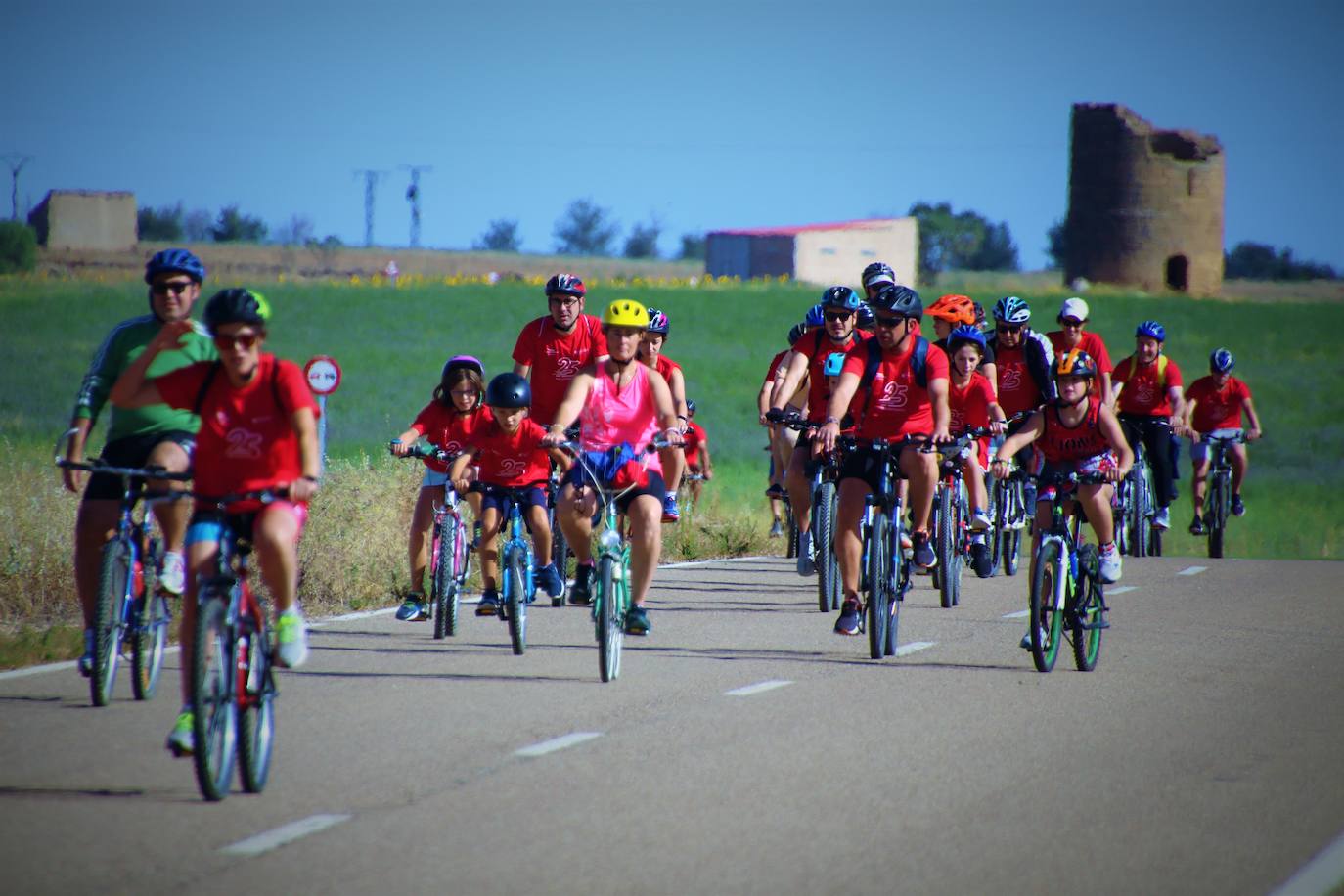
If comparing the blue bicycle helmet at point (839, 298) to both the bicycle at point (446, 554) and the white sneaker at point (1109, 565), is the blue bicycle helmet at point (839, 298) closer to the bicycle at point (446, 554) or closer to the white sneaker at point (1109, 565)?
the bicycle at point (446, 554)

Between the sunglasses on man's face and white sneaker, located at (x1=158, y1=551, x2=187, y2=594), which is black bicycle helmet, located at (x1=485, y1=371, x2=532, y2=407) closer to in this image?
the sunglasses on man's face

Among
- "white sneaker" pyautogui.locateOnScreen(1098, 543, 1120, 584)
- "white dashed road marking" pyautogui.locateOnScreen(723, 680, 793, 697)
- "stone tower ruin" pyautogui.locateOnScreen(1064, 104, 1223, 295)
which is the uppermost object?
"stone tower ruin" pyautogui.locateOnScreen(1064, 104, 1223, 295)

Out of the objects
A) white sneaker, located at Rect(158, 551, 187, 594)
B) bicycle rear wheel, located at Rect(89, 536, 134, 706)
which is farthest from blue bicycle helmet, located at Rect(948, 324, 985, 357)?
bicycle rear wheel, located at Rect(89, 536, 134, 706)

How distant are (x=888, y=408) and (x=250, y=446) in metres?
5.30

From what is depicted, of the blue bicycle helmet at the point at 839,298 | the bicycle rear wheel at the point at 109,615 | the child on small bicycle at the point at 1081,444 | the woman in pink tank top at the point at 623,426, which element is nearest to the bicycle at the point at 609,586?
the woman in pink tank top at the point at 623,426

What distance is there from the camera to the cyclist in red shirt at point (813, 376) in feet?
46.4

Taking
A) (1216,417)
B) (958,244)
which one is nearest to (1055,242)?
(958,244)

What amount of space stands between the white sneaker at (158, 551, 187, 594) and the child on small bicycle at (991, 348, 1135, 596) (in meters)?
4.70

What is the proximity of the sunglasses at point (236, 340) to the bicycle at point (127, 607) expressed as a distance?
1596mm

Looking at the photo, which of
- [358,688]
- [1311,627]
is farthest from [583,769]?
[1311,627]

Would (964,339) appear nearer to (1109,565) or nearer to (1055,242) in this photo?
(1109,565)

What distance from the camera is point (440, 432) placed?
1202cm

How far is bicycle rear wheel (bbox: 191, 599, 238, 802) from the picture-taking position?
→ 688 centimetres

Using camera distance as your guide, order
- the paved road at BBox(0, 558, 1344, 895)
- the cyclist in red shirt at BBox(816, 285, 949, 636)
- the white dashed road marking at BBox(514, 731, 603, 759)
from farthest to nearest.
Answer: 1. the cyclist in red shirt at BBox(816, 285, 949, 636)
2. the white dashed road marking at BBox(514, 731, 603, 759)
3. the paved road at BBox(0, 558, 1344, 895)
